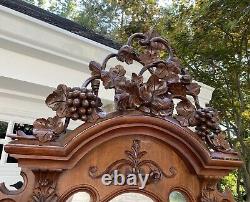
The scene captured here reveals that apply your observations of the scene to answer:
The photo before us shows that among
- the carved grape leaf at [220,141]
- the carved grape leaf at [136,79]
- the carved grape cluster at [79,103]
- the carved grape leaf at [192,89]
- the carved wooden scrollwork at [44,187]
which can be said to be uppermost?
the carved grape leaf at [192,89]

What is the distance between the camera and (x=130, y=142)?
1.05 meters

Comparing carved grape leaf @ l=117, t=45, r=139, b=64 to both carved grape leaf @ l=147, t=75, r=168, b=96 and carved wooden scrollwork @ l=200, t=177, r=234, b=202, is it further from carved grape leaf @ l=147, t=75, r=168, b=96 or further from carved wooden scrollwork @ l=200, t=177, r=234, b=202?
carved wooden scrollwork @ l=200, t=177, r=234, b=202

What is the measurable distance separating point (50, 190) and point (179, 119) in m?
0.47

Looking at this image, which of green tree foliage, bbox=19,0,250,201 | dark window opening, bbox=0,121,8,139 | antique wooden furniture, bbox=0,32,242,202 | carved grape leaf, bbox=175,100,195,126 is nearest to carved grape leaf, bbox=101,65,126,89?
antique wooden furniture, bbox=0,32,242,202

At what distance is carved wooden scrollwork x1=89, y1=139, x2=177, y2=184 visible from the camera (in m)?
1.01

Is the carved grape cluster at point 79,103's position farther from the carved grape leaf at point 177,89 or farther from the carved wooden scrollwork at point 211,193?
Answer: the carved wooden scrollwork at point 211,193

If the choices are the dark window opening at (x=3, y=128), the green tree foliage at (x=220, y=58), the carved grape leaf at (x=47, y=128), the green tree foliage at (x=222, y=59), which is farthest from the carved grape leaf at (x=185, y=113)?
the green tree foliage at (x=222, y=59)

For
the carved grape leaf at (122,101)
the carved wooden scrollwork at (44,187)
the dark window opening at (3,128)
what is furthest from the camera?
the dark window opening at (3,128)

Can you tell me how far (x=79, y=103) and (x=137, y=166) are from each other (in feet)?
0.86

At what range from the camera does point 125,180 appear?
3.32ft

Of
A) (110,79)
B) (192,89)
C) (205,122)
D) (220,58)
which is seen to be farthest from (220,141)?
(220,58)

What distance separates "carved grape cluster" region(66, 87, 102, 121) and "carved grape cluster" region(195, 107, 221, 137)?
0.38 m

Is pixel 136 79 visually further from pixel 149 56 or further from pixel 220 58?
pixel 220 58

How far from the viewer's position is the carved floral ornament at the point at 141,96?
0.98m
